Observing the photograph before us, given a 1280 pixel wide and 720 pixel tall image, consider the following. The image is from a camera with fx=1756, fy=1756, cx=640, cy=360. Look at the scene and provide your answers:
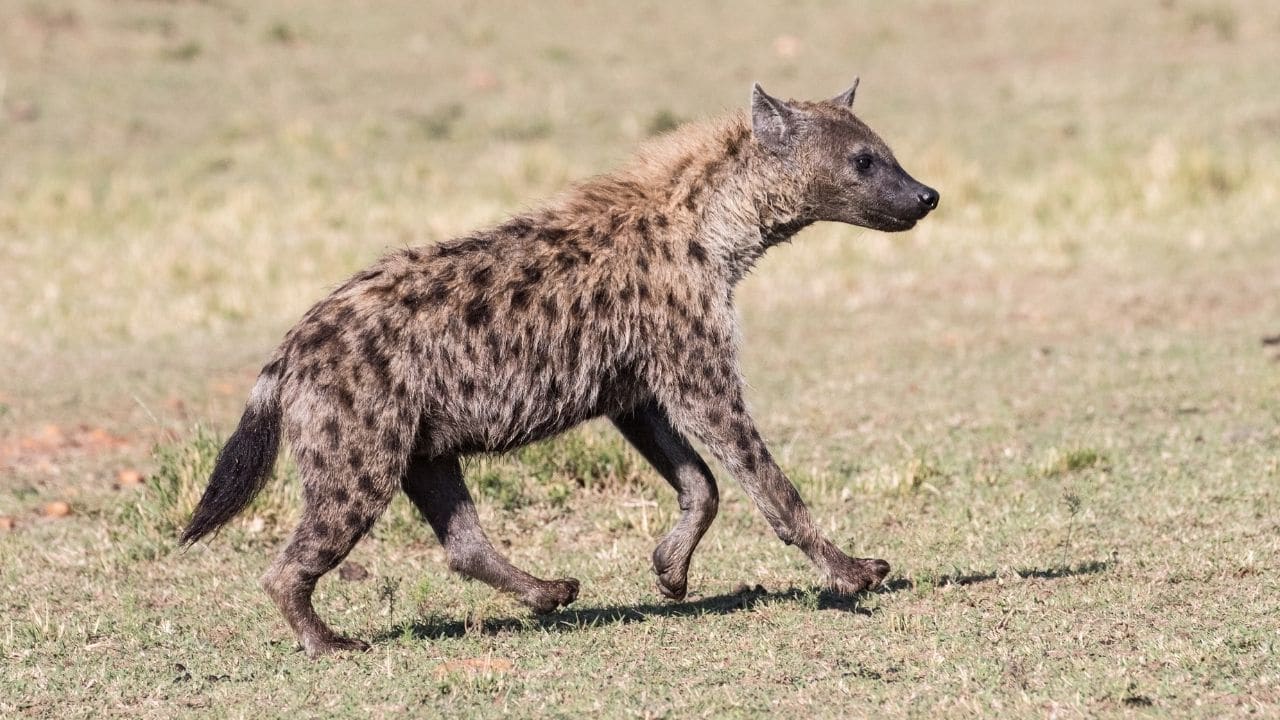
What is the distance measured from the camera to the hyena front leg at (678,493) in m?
6.16

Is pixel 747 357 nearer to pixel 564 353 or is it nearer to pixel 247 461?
pixel 564 353

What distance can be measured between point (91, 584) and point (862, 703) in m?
3.30

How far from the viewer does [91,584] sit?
6824mm

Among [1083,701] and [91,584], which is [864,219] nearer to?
[1083,701]

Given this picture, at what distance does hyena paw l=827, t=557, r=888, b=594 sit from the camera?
19.5 feet

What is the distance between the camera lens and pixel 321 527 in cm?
546

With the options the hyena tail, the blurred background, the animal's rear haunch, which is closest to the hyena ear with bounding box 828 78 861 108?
the animal's rear haunch

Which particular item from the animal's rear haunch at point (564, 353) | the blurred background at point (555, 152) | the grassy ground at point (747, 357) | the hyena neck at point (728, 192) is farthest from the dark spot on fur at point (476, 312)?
the blurred background at point (555, 152)

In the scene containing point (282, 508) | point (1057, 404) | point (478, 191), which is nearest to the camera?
point (282, 508)

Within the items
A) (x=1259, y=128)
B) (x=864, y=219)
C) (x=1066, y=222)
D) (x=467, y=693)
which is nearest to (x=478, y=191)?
(x=1066, y=222)

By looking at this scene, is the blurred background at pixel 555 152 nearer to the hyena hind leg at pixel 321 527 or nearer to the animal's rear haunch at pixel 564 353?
the animal's rear haunch at pixel 564 353

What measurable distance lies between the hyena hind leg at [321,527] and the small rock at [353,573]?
1324mm

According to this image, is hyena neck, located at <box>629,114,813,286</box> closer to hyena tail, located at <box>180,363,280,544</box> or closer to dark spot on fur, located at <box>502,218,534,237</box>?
dark spot on fur, located at <box>502,218,534,237</box>

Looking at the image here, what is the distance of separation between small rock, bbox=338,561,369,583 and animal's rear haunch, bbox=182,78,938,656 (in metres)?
0.99
